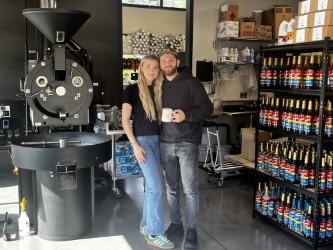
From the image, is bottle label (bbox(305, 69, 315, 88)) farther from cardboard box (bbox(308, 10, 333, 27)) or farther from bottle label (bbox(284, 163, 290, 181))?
bottle label (bbox(284, 163, 290, 181))

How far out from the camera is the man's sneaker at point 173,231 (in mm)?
3410

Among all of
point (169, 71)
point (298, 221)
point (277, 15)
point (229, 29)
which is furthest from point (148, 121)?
point (277, 15)

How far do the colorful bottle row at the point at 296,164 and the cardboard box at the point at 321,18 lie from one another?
1.12 m

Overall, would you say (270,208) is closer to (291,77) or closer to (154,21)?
(291,77)

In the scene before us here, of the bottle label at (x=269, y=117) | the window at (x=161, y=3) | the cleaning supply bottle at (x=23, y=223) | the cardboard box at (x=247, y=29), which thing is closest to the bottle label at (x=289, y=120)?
the bottle label at (x=269, y=117)

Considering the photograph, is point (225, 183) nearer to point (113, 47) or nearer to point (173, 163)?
point (173, 163)

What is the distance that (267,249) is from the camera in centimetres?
334

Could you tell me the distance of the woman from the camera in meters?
3.04

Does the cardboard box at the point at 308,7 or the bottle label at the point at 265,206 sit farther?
the bottle label at the point at 265,206

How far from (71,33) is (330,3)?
221 centimetres

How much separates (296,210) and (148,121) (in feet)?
5.41

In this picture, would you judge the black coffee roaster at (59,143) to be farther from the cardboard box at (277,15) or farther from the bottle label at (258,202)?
the cardboard box at (277,15)

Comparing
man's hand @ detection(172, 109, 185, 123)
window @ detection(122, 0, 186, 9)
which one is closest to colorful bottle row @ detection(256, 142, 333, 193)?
man's hand @ detection(172, 109, 185, 123)

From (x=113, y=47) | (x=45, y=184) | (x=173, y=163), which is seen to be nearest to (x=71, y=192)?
(x=45, y=184)
